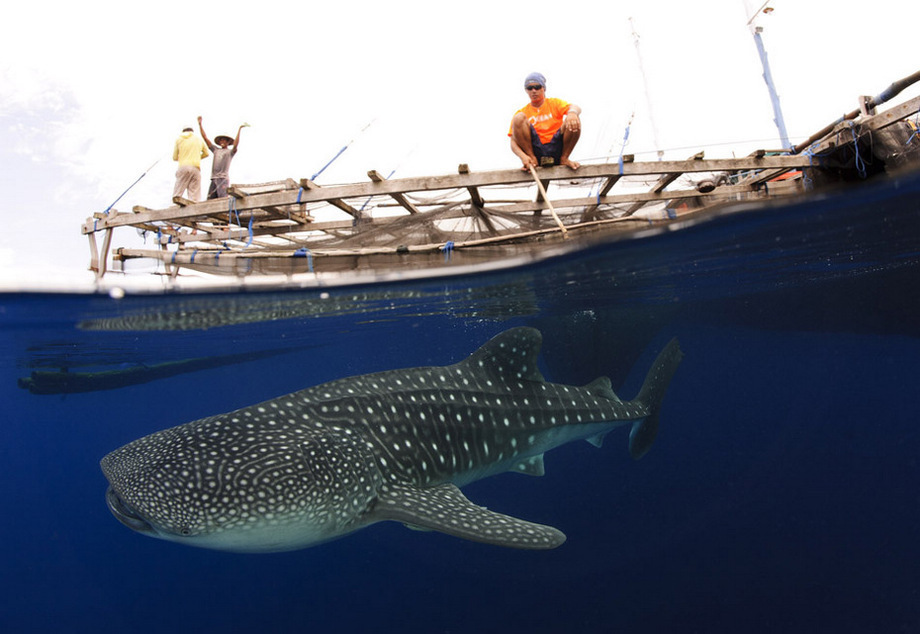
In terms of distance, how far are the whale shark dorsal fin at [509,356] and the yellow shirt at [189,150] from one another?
355 inches

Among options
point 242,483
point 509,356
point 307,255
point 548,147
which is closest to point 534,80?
point 548,147

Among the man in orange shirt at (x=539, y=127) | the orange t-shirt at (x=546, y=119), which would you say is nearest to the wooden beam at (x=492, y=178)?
the man in orange shirt at (x=539, y=127)

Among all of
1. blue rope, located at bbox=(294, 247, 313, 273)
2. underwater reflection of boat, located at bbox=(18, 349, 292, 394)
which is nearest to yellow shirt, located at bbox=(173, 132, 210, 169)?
blue rope, located at bbox=(294, 247, 313, 273)

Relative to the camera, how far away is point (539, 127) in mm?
8836

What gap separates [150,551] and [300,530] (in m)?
21.1

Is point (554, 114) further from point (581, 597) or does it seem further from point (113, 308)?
point (581, 597)

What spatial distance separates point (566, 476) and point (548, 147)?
12.3 meters

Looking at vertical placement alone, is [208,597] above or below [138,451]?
below

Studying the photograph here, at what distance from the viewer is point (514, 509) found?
14.1m

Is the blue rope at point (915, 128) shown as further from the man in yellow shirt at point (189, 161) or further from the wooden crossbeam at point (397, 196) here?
the man in yellow shirt at point (189, 161)

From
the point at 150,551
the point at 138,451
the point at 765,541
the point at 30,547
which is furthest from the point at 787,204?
the point at 30,547

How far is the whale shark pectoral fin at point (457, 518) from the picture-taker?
347cm

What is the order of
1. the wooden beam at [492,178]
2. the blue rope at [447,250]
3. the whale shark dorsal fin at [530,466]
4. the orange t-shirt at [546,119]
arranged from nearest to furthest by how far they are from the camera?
the whale shark dorsal fin at [530,466] < the wooden beam at [492,178] < the blue rope at [447,250] < the orange t-shirt at [546,119]

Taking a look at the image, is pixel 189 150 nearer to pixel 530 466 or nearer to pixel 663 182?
pixel 663 182
